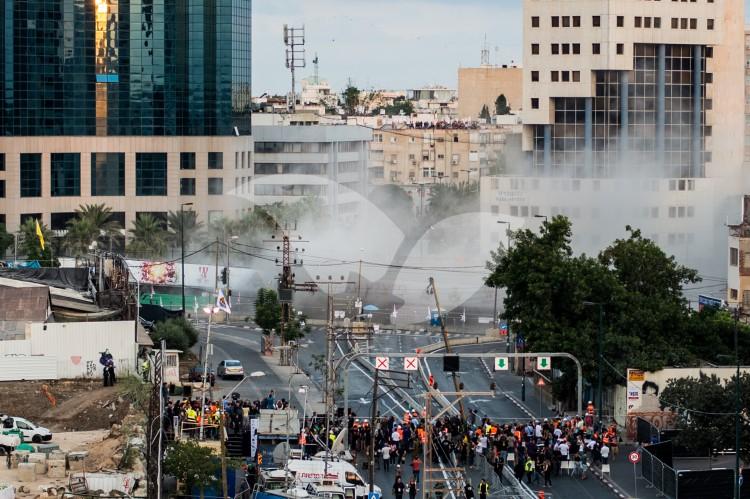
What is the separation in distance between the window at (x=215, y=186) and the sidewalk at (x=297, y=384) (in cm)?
5682

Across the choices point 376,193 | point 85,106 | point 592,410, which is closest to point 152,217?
point 85,106

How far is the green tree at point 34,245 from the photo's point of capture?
374 feet

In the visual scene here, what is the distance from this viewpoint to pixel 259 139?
569 ft

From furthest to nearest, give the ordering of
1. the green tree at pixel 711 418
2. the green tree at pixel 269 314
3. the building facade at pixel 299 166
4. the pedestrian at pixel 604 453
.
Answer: the building facade at pixel 299 166 < the green tree at pixel 269 314 < the pedestrian at pixel 604 453 < the green tree at pixel 711 418

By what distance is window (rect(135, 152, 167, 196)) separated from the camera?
472ft

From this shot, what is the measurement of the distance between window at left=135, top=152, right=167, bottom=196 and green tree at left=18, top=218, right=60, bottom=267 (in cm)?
896

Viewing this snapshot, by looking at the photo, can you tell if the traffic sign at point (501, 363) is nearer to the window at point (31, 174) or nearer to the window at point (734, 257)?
the window at point (734, 257)

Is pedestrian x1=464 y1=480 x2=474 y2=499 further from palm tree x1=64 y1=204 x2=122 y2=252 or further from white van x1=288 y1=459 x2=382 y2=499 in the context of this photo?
palm tree x1=64 y1=204 x2=122 y2=252

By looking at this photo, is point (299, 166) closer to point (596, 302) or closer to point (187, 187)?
point (187, 187)

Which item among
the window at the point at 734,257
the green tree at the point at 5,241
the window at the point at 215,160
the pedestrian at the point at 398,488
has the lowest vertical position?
the pedestrian at the point at 398,488

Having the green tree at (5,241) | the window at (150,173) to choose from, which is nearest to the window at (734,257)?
the green tree at (5,241)

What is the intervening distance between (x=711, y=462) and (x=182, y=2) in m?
88.0

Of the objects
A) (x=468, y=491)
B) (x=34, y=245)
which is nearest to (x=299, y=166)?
(x=34, y=245)

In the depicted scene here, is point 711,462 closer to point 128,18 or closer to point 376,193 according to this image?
point 128,18
